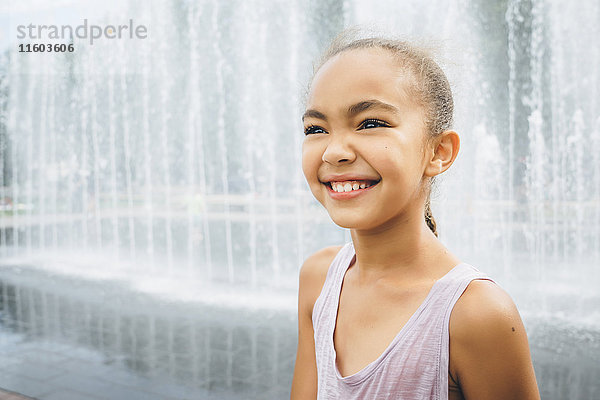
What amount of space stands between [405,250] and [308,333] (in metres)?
0.36

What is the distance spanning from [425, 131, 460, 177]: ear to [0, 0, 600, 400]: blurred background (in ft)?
0.33

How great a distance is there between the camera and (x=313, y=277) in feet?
4.36

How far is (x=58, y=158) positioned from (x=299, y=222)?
31.7 feet

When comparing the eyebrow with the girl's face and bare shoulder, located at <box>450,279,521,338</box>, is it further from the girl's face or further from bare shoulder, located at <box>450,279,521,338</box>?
bare shoulder, located at <box>450,279,521,338</box>

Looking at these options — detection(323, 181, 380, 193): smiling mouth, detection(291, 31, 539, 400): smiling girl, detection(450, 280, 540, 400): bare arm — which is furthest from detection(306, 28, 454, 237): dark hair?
detection(450, 280, 540, 400): bare arm

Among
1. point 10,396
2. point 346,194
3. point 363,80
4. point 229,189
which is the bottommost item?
point 10,396

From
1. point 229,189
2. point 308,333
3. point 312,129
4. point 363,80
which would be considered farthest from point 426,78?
point 229,189

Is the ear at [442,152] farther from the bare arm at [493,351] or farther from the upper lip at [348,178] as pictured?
the bare arm at [493,351]

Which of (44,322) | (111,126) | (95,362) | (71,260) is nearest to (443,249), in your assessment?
(95,362)

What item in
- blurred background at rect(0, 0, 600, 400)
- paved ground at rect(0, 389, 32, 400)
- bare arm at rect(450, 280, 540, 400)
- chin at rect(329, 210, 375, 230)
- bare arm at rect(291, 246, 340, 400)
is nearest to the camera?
bare arm at rect(450, 280, 540, 400)

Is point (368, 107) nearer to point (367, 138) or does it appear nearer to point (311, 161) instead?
point (367, 138)

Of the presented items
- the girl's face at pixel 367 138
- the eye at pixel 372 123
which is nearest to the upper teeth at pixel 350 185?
the girl's face at pixel 367 138

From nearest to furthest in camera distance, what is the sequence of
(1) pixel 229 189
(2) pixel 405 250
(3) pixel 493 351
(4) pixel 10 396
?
(3) pixel 493 351 → (2) pixel 405 250 → (4) pixel 10 396 → (1) pixel 229 189

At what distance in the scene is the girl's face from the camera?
96 centimetres
